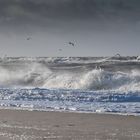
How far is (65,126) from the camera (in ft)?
35.3

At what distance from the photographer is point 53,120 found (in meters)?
11.7

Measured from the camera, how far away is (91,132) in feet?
32.5

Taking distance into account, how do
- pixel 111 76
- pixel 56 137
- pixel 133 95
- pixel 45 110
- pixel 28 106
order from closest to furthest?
pixel 56 137, pixel 45 110, pixel 28 106, pixel 133 95, pixel 111 76

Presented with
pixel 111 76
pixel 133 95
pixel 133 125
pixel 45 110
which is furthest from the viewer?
pixel 111 76

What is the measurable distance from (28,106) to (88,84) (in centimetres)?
906

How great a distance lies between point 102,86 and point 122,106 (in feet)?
29.4

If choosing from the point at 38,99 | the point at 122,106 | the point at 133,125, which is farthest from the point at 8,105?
the point at 133,125

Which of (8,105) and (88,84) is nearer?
(8,105)

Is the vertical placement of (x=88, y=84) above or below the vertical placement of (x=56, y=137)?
above

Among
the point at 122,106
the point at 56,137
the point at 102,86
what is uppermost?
the point at 102,86

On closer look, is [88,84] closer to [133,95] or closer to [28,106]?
[133,95]

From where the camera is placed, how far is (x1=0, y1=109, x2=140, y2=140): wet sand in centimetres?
948

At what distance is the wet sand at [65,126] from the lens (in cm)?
948

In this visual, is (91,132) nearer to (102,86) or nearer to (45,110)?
(45,110)
